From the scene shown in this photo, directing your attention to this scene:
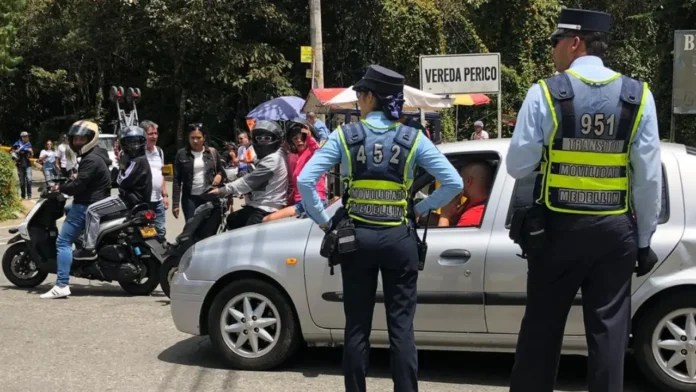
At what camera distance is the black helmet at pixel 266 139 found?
23.4 feet

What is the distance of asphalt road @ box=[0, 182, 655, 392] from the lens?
5250mm

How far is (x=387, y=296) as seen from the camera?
4.04 m

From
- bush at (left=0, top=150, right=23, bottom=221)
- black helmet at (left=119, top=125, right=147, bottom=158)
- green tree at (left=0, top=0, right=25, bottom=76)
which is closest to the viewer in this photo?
black helmet at (left=119, top=125, right=147, bottom=158)

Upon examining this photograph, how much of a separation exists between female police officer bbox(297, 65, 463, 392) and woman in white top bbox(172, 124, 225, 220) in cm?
511

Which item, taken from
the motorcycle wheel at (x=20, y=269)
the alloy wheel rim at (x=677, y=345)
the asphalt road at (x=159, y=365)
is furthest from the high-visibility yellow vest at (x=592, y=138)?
the motorcycle wheel at (x=20, y=269)

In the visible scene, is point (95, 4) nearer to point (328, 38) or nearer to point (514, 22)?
point (328, 38)

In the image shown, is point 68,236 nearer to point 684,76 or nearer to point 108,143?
point 684,76

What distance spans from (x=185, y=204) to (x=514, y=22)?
2091cm

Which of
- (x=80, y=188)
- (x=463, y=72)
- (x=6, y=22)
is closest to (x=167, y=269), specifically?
(x=80, y=188)

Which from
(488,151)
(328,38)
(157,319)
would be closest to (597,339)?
(488,151)

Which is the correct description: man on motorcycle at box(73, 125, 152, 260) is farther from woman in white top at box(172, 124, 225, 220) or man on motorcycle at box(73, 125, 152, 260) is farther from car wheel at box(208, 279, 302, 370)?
car wheel at box(208, 279, 302, 370)

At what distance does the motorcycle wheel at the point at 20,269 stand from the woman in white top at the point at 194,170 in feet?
5.70

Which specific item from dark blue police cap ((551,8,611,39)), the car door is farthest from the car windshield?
dark blue police cap ((551,8,611,39))

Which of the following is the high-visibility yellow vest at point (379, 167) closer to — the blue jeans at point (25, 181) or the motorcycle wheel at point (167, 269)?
the motorcycle wheel at point (167, 269)
